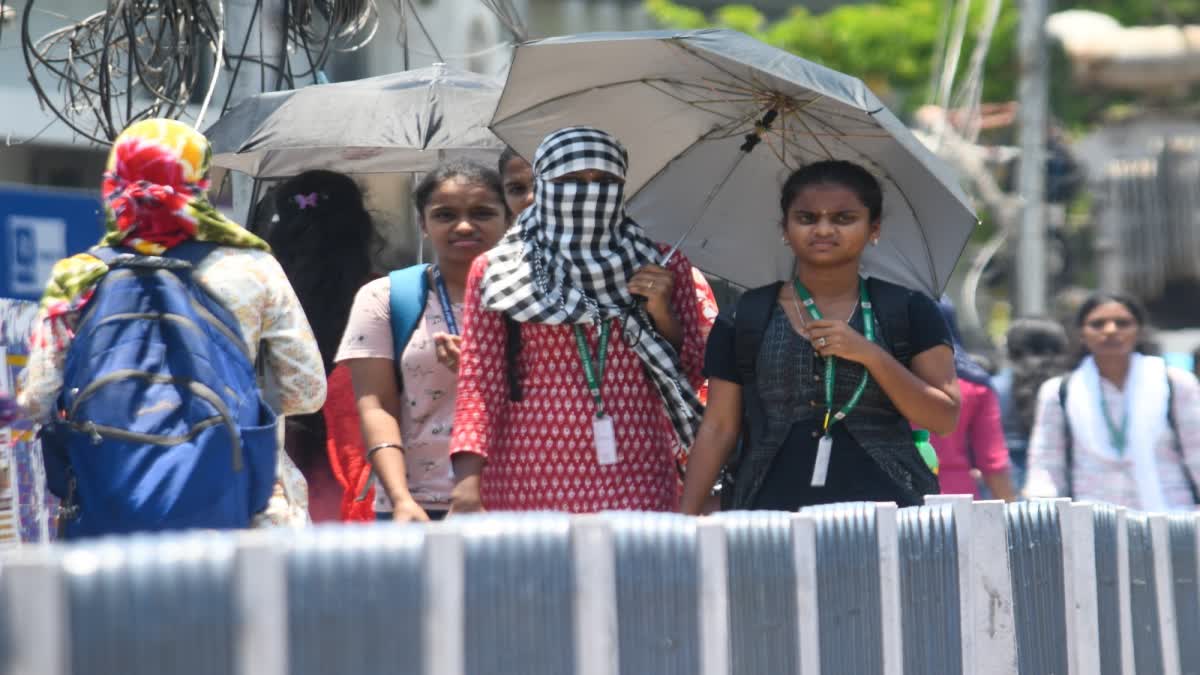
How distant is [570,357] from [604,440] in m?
0.22

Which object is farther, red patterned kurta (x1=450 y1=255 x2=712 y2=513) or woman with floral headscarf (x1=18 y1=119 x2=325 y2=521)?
red patterned kurta (x1=450 y1=255 x2=712 y2=513)

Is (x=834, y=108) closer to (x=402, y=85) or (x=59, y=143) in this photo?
(x=402, y=85)

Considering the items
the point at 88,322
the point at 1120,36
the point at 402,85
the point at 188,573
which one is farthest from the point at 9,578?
the point at 1120,36

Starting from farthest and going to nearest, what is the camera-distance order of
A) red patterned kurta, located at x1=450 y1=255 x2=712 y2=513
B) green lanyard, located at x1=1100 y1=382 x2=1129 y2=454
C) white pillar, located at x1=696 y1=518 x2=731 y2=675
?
green lanyard, located at x1=1100 y1=382 x2=1129 y2=454 → red patterned kurta, located at x1=450 y1=255 x2=712 y2=513 → white pillar, located at x1=696 y1=518 x2=731 y2=675

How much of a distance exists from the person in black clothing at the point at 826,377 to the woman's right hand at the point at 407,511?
682 mm

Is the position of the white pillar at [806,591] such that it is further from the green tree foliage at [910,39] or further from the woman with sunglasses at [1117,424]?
the green tree foliage at [910,39]

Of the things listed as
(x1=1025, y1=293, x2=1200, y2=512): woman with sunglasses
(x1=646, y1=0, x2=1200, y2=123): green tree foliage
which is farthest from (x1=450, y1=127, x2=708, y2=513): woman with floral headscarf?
(x1=646, y1=0, x2=1200, y2=123): green tree foliage

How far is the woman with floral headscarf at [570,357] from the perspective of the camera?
4711mm

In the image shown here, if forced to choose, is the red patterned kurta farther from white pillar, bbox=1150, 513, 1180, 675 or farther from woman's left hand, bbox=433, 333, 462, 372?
white pillar, bbox=1150, 513, 1180, 675

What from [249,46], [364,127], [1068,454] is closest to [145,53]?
[249,46]

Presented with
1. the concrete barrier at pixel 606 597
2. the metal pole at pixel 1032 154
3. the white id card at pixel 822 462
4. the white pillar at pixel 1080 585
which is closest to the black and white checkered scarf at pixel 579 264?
the white id card at pixel 822 462

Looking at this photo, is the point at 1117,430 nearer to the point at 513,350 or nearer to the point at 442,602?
the point at 513,350

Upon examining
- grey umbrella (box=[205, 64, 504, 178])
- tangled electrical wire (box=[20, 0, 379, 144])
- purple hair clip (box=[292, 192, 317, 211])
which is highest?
tangled electrical wire (box=[20, 0, 379, 144])

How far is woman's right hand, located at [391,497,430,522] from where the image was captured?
493 cm
